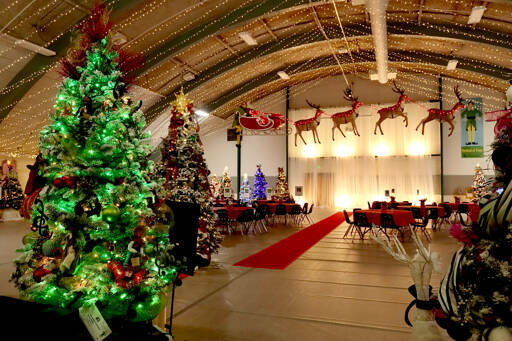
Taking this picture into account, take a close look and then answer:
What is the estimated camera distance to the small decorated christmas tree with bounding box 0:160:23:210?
13141mm

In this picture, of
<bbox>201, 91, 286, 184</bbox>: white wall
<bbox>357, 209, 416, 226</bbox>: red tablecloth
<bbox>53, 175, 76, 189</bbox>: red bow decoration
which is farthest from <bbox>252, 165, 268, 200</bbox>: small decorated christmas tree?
<bbox>53, 175, 76, 189</bbox>: red bow decoration

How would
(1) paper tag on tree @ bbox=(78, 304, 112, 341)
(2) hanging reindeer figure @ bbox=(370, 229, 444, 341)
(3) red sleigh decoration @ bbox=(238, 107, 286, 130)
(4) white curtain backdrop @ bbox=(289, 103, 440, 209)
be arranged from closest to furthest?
(2) hanging reindeer figure @ bbox=(370, 229, 444, 341)
(1) paper tag on tree @ bbox=(78, 304, 112, 341)
(3) red sleigh decoration @ bbox=(238, 107, 286, 130)
(4) white curtain backdrop @ bbox=(289, 103, 440, 209)

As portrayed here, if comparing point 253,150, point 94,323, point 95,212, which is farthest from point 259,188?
point 94,323

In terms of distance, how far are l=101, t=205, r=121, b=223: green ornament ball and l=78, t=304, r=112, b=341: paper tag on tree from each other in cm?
70

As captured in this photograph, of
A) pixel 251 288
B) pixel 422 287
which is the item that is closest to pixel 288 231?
pixel 251 288

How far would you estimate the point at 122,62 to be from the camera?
3.19 meters

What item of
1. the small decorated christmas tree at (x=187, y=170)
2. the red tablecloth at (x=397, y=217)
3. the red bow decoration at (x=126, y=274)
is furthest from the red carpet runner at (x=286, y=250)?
the red bow decoration at (x=126, y=274)

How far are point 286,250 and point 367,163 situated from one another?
492 inches

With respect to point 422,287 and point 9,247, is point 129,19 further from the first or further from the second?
point 422,287

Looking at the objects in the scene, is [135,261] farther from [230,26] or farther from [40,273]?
[230,26]

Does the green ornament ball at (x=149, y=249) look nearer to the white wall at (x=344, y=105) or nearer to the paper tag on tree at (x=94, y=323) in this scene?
the paper tag on tree at (x=94, y=323)

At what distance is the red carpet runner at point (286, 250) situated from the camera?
19.3 ft

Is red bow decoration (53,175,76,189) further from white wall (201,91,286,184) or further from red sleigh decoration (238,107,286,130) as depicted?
white wall (201,91,286,184)

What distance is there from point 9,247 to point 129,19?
21.6 ft
